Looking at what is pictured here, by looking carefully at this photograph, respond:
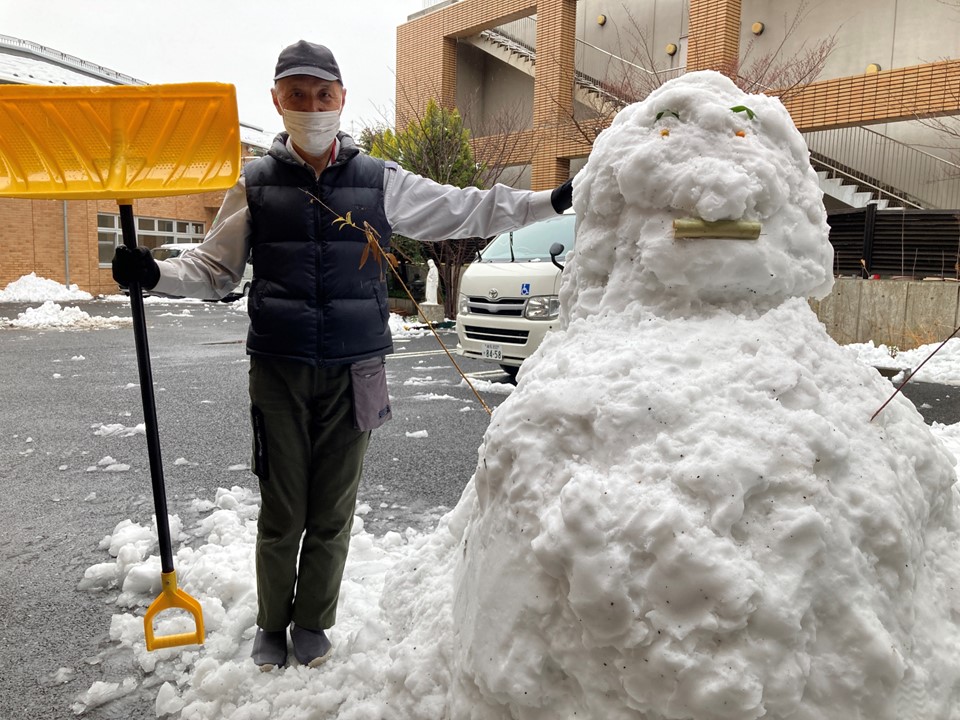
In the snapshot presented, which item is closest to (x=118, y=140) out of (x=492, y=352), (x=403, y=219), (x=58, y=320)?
(x=403, y=219)

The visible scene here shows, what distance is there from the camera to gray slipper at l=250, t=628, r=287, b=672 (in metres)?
2.39

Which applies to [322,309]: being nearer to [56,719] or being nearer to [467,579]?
[467,579]

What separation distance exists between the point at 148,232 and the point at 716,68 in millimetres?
20566

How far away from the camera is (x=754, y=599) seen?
4.36ft

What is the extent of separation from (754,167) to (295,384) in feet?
5.00

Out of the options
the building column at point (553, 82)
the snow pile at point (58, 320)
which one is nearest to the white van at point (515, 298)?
the snow pile at point (58, 320)

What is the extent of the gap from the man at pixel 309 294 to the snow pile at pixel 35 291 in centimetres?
2108

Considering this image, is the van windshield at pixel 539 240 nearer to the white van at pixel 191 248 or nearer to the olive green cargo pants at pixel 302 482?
the white van at pixel 191 248

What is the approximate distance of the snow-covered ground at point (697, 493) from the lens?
1.37m

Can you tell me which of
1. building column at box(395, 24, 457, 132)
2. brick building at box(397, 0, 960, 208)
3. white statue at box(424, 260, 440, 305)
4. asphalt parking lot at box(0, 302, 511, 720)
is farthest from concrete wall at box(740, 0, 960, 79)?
asphalt parking lot at box(0, 302, 511, 720)

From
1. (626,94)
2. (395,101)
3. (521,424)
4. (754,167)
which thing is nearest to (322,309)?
(521,424)

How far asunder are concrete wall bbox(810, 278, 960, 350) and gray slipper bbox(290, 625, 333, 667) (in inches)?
334

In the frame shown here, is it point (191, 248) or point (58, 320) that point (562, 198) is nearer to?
point (191, 248)

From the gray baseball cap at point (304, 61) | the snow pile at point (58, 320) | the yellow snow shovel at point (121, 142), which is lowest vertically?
the snow pile at point (58, 320)
